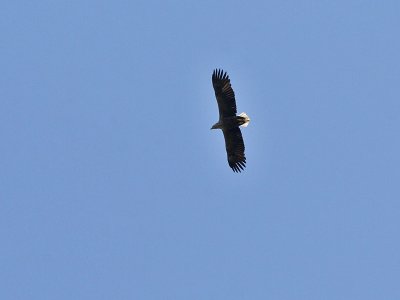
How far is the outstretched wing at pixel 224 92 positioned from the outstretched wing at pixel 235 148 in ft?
4.34

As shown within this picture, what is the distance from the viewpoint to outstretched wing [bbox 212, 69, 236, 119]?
181ft

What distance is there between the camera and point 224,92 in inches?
2174

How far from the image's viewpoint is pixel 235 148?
186 ft

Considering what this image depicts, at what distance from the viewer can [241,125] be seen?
5556 cm

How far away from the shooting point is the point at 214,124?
5603 cm

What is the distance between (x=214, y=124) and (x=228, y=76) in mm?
2539

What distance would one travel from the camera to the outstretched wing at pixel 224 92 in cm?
5522

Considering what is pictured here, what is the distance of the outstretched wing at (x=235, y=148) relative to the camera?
56197 mm

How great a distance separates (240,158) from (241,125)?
6.74ft

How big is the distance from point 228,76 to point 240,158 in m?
4.35

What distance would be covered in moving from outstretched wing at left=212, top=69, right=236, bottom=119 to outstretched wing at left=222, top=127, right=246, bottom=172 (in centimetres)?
132

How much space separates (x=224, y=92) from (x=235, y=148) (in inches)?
124

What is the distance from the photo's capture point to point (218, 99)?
5528 cm

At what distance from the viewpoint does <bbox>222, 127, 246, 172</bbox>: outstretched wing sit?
56197mm
